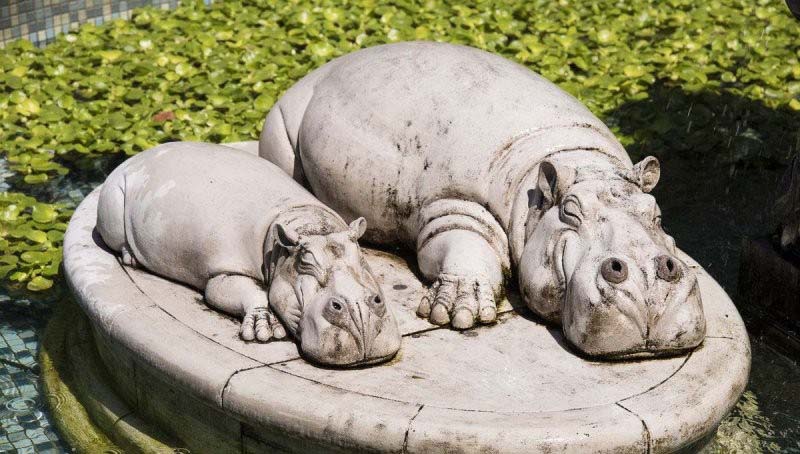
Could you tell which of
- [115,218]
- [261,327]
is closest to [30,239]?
[115,218]

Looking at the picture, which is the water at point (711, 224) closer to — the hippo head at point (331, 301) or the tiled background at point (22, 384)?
the tiled background at point (22, 384)

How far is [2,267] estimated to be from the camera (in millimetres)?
6125

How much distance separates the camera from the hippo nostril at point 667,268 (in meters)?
4.32

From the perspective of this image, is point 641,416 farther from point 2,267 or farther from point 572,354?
point 2,267

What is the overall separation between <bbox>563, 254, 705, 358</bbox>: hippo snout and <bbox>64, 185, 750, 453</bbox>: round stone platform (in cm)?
11

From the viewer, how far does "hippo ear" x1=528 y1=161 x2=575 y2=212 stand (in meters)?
4.59

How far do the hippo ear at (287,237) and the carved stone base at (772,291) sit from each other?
8.79ft

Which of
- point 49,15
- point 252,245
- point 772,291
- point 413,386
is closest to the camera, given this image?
point 413,386

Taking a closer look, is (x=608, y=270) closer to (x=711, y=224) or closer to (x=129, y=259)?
(x=129, y=259)

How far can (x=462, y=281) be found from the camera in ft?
15.6

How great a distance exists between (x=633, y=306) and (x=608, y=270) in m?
0.17

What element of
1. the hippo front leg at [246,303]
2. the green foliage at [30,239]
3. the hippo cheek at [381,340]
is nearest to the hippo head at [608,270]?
the hippo cheek at [381,340]

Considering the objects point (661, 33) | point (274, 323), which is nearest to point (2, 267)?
point (274, 323)

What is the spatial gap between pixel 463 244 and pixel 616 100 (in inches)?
142
